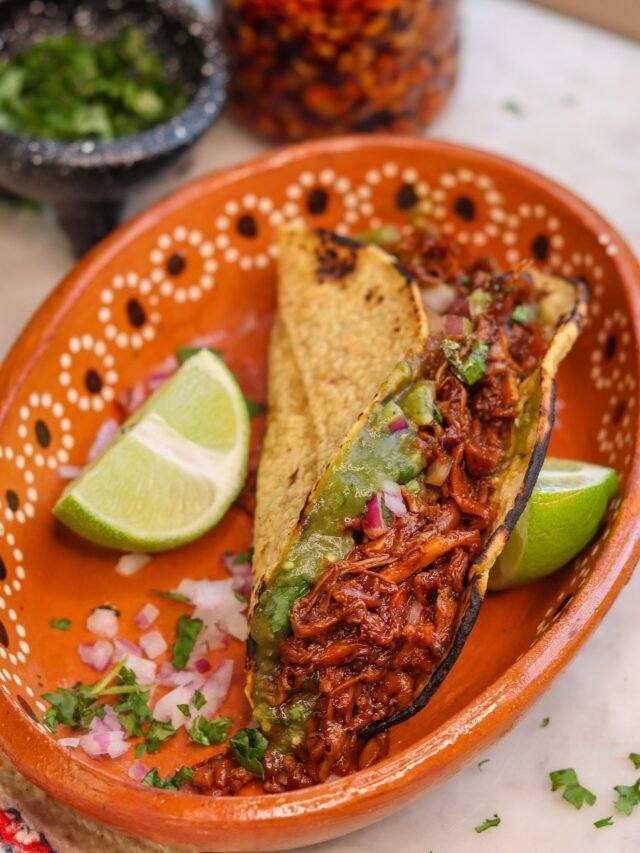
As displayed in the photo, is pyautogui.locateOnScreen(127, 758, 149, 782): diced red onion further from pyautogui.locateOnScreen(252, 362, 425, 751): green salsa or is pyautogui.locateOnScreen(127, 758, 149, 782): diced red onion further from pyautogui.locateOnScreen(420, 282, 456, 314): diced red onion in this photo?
pyautogui.locateOnScreen(420, 282, 456, 314): diced red onion

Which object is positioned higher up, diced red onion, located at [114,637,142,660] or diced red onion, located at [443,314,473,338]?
diced red onion, located at [443,314,473,338]

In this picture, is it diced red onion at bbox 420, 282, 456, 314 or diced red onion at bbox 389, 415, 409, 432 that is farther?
diced red onion at bbox 420, 282, 456, 314

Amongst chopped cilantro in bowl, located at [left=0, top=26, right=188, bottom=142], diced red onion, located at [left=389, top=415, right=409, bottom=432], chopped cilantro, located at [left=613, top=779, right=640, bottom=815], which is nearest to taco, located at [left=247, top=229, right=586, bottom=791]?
diced red onion, located at [left=389, top=415, right=409, bottom=432]

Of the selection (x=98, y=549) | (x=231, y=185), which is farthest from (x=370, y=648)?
(x=231, y=185)

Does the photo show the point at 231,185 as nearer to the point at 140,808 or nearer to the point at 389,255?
the point at 389,255

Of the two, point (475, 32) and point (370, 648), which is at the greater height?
point (475, 32)

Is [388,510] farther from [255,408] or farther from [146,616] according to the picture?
[255,408]
